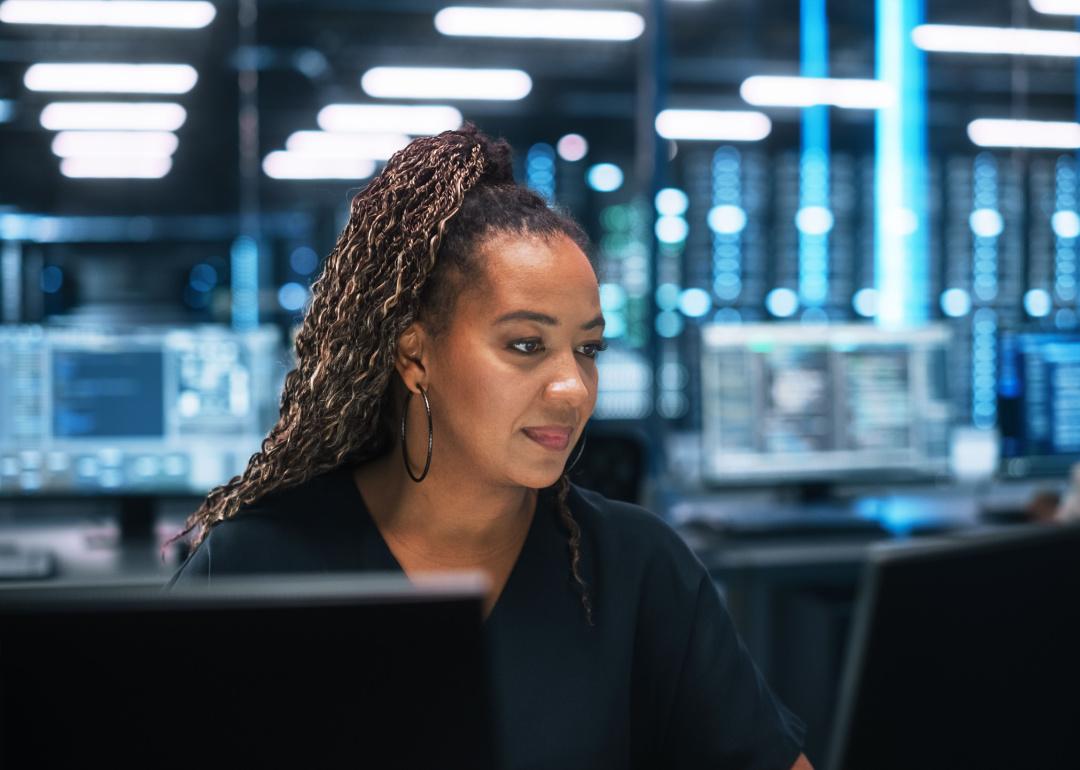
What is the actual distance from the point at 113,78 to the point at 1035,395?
3779 millimetres

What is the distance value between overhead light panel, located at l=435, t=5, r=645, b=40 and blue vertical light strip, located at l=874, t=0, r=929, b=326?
1.09 meters

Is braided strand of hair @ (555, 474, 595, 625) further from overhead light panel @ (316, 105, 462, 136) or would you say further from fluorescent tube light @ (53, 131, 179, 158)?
overhead light panel @ (316, 105, 462, 136)

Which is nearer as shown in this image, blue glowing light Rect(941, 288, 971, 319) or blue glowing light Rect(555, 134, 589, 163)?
blue glowing light Rect(941, 288, 971, 319)

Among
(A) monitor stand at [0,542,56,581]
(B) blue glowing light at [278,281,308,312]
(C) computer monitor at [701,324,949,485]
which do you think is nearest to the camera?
(A) monitor stand at [0,542,56,581]

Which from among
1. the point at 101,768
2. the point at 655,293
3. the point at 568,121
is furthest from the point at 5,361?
the point at 568,121

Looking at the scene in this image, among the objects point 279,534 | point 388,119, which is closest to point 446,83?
point 388,119

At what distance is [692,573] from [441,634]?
2.34ft

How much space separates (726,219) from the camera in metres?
5.14

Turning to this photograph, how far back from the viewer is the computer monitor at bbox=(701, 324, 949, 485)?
3031 mm

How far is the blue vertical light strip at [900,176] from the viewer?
456 cm

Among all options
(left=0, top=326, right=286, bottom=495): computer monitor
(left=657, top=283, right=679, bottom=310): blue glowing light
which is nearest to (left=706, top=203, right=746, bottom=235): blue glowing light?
(left=657, top=283, right=679, bottom=310): blue glowing light

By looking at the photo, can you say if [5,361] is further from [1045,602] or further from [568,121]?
[568,121]

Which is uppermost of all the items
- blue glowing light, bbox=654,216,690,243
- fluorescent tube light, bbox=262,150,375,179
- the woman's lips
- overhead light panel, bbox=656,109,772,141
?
overhead light panel, bbox=656,109,772,141

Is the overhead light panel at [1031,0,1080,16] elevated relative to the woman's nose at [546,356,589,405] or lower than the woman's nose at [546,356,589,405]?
elevated
